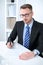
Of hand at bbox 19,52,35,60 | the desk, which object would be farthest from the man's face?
hand at bbox 19,52,35,60

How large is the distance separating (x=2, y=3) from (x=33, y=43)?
232 cm

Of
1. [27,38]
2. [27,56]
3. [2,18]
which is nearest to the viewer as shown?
[27,56]

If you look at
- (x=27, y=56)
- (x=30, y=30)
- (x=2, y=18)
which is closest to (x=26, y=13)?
(x=30, y=30)

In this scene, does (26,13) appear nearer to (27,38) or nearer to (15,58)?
(27,38)

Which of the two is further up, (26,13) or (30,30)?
(26,13)

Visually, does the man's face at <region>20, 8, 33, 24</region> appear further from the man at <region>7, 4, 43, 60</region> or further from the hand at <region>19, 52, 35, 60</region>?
the hand at <region>19, 52, 35, 60</region>

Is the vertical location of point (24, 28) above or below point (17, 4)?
below

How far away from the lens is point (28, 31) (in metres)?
2.24

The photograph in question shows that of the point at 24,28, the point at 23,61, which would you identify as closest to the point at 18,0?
the point at 24,28

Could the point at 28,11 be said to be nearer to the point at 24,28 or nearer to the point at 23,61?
the point at 24,28

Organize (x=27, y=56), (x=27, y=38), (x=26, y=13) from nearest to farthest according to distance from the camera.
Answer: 1. (x=27, y=56)
2. (x=26, y=13)
3. (x=27, y=38)

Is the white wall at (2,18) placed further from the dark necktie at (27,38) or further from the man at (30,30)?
the dark necktie at (27,38)

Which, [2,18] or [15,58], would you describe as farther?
[2,18]

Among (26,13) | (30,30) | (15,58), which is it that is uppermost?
(26,13)
